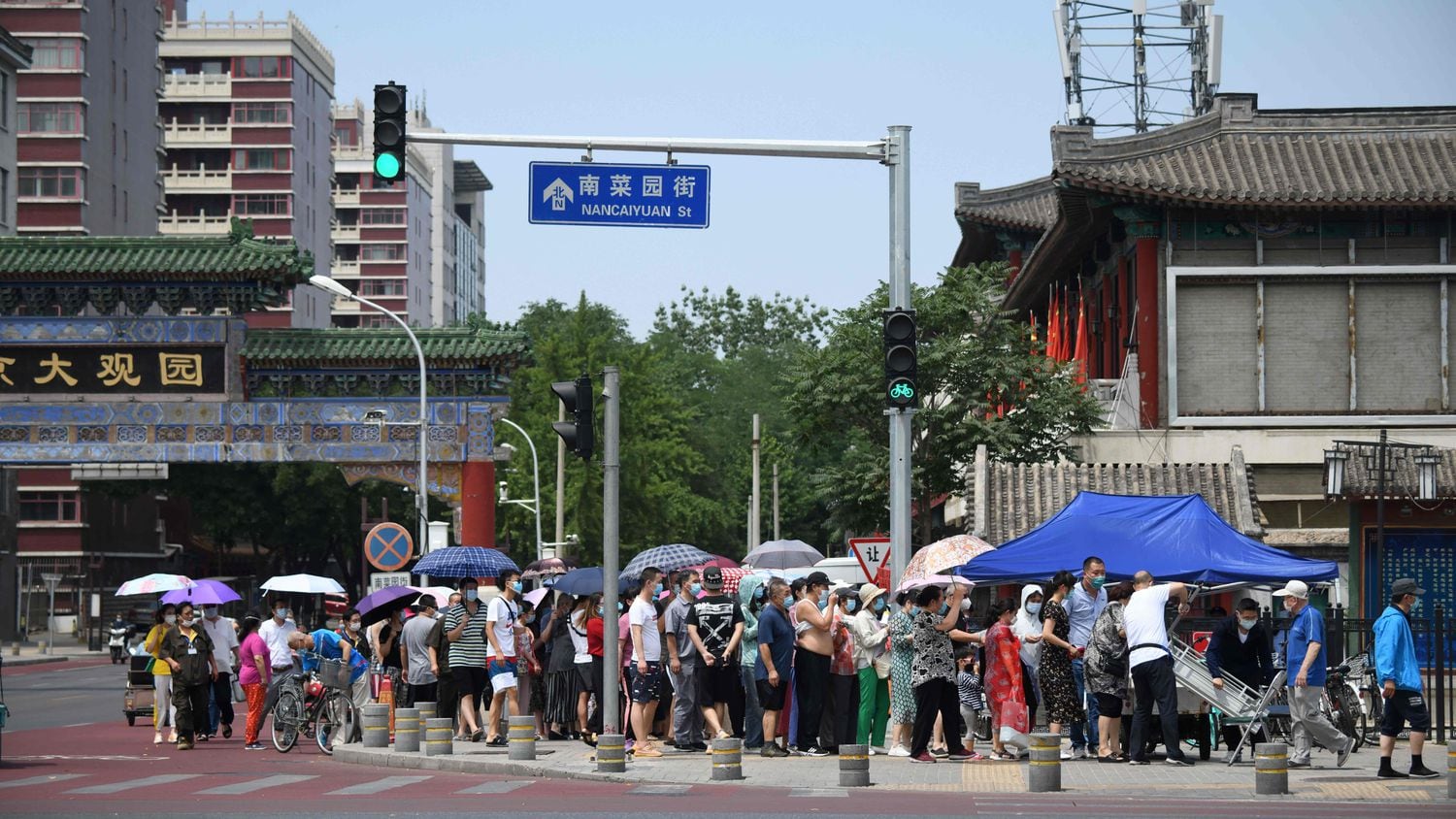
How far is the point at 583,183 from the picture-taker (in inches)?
787

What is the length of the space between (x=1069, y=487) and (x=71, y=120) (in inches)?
2365

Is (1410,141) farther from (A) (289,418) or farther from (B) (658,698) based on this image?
(A) (289,418)

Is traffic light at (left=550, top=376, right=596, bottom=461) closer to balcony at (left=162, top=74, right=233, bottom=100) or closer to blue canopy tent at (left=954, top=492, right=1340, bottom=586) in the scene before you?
blue canopy tent at (left=954, top=492, right=1340, bottom=586)

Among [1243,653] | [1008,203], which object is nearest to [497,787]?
[1243,653]

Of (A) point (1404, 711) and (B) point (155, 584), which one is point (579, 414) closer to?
(A) point (1404, 711)

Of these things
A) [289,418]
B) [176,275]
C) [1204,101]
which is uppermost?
[1204,101]

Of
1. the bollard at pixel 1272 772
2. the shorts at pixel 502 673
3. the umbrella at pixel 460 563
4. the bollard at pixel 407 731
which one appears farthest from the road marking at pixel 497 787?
the umbrella at pixel 460 563

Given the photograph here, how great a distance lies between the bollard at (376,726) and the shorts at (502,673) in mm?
1204

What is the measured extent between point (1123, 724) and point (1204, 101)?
110 feet

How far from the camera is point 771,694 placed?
19.8 meters

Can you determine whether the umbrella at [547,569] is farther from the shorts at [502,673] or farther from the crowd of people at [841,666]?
the shorts at [502,673]

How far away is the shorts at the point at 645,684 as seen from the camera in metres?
19.9

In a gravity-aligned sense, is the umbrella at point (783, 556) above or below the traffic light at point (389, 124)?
below

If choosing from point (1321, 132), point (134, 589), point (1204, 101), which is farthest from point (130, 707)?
point (1204, 101)
